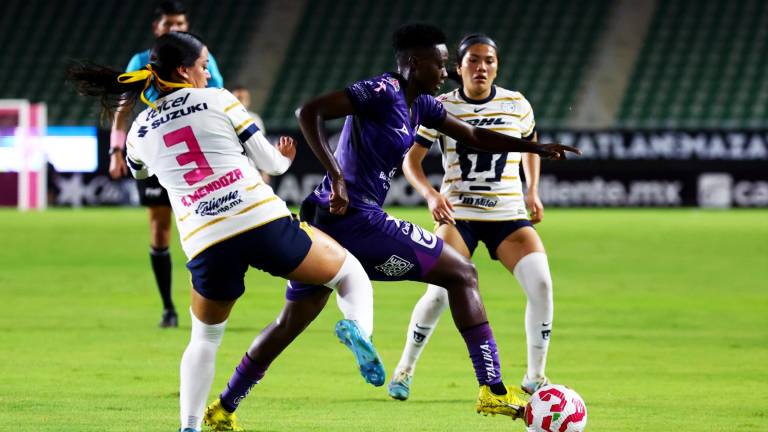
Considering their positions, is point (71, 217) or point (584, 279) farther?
point (71, 217)

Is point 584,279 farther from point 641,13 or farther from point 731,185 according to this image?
point 641,13

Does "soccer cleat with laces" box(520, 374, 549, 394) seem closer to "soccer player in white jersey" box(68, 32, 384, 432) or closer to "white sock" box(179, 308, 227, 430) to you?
"soccer player in white jersey" box(68, 32, 384, 432)

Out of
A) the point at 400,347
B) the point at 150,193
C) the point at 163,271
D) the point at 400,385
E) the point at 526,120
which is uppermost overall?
the point at 526,120

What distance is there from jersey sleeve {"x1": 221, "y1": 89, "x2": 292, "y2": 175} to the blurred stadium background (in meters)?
23.9

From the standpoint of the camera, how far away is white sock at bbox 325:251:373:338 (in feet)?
18.5

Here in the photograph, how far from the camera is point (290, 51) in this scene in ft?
119

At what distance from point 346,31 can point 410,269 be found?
3081 cm

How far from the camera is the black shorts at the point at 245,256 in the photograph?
554 cm

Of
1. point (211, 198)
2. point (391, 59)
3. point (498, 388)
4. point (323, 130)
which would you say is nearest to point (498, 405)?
point (498, 388)

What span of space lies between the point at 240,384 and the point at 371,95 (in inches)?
56.2

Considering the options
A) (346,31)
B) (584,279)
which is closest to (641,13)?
(346,31)

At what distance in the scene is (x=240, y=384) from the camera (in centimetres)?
627

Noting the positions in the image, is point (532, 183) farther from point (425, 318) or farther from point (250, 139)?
point (250, 139)

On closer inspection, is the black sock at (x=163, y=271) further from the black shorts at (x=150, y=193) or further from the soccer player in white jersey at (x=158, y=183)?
the black shorts at (x=150, y=193)
